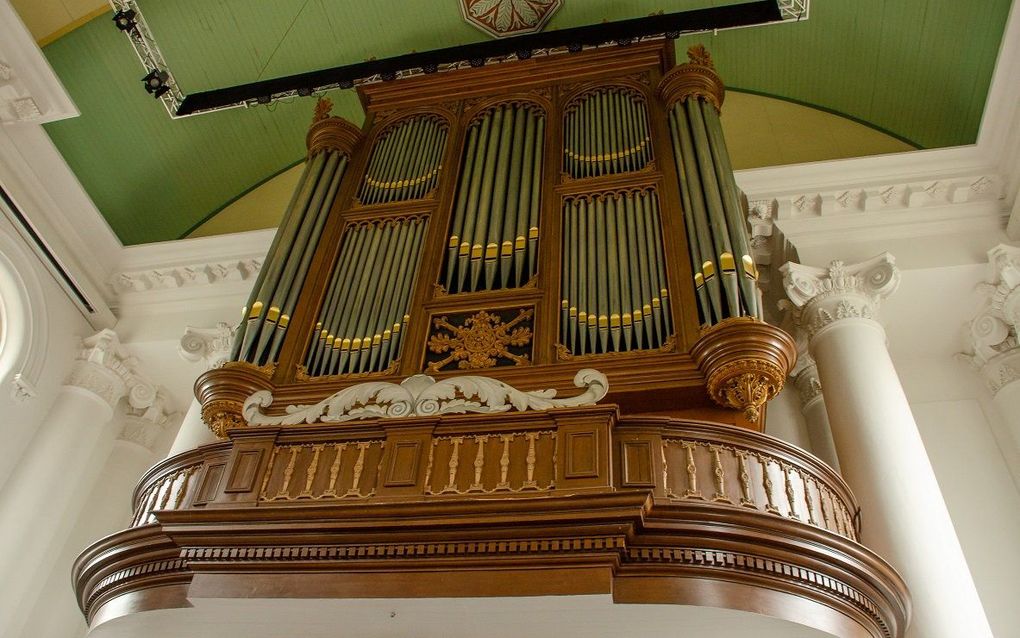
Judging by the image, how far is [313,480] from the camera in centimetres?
410

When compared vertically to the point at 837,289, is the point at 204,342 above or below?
above

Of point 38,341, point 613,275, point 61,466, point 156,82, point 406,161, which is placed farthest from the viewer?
point 156,82

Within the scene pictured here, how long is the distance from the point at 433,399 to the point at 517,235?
1.84 m

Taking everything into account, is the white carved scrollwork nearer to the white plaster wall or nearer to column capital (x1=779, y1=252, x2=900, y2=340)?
column capital (x1=779, y1=252, x2=900, y2=340)

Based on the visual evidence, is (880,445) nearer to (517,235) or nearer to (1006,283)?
(1006,283)

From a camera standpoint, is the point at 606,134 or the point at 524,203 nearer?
the point at 524,203

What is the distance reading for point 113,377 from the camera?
7.84m

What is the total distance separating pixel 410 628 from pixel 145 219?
6.46m

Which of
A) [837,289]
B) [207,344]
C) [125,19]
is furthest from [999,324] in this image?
[125,19]

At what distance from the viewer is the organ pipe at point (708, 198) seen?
493 centimetres

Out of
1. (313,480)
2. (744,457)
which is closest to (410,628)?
(313,480)

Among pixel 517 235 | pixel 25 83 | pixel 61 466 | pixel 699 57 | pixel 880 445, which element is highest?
pixel 699 57

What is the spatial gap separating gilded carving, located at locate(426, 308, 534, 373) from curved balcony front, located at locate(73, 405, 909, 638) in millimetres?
894

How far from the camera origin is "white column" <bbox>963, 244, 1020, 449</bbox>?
639 centimetres
